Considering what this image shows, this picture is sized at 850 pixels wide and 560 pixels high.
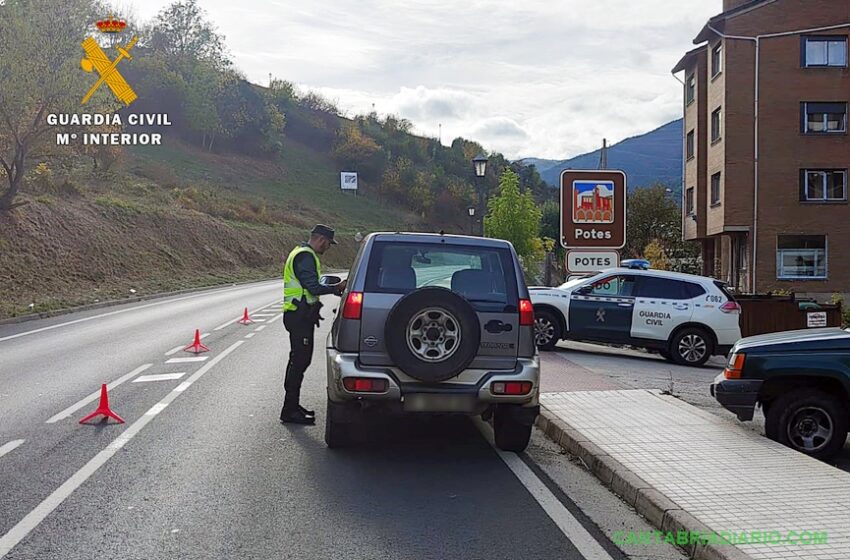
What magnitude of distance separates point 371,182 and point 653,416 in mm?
111145

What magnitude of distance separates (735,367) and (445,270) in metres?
3.01

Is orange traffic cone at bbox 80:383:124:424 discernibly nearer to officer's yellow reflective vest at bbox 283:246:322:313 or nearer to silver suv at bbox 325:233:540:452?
officer's yellow reflective vest at bbox 283:246:322:313

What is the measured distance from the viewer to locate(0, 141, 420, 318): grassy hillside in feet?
108

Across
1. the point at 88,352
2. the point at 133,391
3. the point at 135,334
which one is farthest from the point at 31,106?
the point at 133,391

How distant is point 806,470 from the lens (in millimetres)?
6695

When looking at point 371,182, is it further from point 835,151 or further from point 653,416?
point 653,416

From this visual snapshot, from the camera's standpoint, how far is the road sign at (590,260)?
15.6 metres

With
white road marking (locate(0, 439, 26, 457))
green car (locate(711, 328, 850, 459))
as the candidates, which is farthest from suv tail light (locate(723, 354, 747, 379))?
white road marking (locate(0, 439, 26, 457))

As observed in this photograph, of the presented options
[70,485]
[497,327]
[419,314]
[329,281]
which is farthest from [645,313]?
[70,485]

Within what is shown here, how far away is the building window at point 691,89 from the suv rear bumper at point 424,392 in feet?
114

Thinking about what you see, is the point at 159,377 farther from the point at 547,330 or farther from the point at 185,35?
the point at 185,35

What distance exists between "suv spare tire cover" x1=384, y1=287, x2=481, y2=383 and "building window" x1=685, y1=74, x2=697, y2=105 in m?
34.8

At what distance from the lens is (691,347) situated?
16.1 metres

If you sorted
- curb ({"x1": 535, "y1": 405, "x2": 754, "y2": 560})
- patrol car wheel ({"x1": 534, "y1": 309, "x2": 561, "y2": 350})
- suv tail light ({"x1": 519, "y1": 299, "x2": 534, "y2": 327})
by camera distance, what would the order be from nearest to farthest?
curb ({"x1": 535, "y1": 405, "x2": 754, "y2": 560})
suv tail light ({"x1": 519, "y1": 299, "x2": 534, "y2": 327})
patrol car wheel ({"x1": 534, "y1": 309, "x2": 561, "y2": 350})
